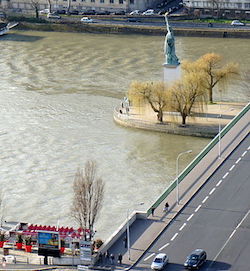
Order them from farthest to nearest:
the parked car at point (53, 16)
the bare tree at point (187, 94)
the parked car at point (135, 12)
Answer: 1. the parked car at point (135, 12)
2. the parked car at point (53, 16)
3. the bare tree at point (187, 94)

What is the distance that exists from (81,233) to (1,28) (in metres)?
70.1

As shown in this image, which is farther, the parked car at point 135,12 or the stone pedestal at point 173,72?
the parked car at point 135,12

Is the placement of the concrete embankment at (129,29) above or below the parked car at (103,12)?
below

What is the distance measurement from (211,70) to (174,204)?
2561 centimetres

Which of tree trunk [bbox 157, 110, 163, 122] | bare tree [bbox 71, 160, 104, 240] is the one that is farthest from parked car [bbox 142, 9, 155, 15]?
bare tree [bbox 71, 160, 104, 240]

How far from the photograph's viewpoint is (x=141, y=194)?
196 feet

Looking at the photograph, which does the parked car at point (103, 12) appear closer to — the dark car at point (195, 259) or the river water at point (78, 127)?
the river water at point (78, 127)

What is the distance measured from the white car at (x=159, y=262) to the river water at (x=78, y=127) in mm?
7090

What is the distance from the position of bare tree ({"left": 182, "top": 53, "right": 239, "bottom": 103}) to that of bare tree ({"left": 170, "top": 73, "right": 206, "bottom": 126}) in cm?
233

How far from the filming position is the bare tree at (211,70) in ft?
253

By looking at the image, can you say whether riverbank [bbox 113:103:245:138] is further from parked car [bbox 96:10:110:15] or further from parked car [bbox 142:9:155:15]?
parked car [bbox 96:10:110:15]

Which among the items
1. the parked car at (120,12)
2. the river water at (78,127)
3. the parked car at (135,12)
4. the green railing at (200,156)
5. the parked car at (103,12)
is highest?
the green railing at (200,156)

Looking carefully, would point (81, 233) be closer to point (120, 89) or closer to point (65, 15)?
point (120, 89)

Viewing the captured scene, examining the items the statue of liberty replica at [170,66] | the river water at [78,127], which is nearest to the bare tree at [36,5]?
the river water at [78,127]
